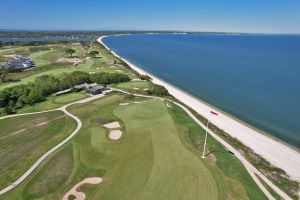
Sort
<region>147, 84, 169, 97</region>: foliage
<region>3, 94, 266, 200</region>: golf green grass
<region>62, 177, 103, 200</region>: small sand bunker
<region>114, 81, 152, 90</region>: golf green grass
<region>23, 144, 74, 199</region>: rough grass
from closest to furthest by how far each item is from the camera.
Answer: <region>62, 177, 103, 200</region>: small sand bunker, <region>3, 94, 266, 200</region>: golf green grass, <region>23, 144, 74, 199</region>: rough grass, <region>147, 84, 169, 97</region>: foliage, <region>114, 81, 152, 90</region>: golf green grass

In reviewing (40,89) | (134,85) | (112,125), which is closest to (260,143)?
(112,125)

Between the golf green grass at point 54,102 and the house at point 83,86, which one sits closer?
the golf green grass at point 54,102

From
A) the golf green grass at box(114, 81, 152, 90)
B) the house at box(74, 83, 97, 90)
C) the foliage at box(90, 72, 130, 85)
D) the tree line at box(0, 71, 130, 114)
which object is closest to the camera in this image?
the tree line at box(0, 71, 130, 114)

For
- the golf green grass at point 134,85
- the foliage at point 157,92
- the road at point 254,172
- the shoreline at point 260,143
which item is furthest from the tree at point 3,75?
the road at point 254,172

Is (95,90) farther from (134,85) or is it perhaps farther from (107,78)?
(134,85)

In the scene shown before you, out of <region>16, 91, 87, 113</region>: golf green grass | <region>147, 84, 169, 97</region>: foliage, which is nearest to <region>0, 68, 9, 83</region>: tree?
<region>16, 91, 87, 113</region>: golf green grass

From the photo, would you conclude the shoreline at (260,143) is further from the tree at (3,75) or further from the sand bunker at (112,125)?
the tree at (3,75)

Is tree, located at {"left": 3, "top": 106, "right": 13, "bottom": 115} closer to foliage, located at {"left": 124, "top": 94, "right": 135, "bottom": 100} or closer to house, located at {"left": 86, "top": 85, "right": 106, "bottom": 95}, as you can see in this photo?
house, located at {"left": 86, "top": 85, "right": 106, "bottom": 95}
